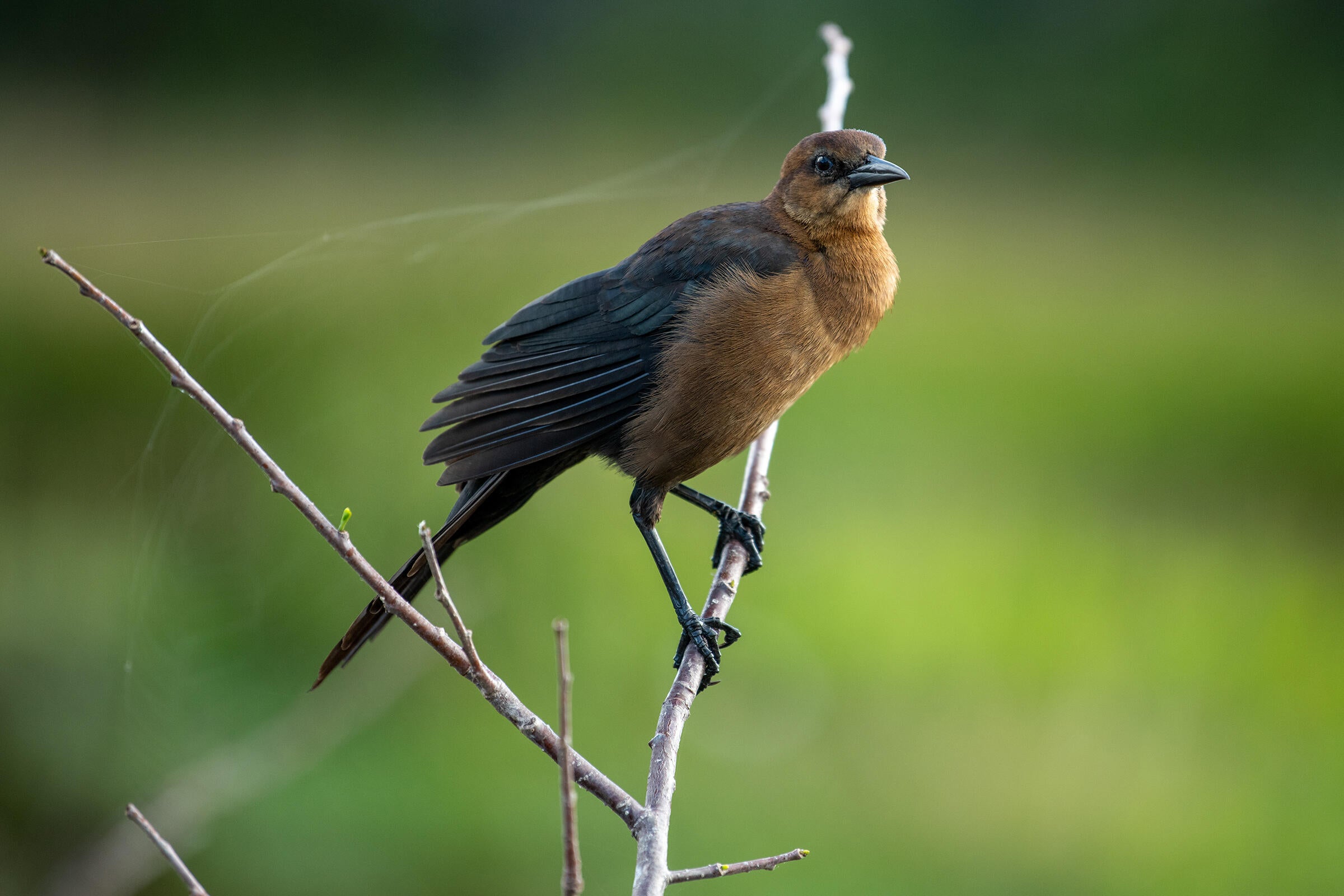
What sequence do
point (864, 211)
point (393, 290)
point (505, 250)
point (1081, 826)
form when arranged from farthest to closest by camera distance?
point (505, 250) → point (393, 290) → point (1081, 826) → point (864, 211)

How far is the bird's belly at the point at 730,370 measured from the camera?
6.32ft

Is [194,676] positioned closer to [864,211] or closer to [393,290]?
[393,290]

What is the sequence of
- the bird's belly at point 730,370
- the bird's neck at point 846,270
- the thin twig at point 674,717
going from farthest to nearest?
the bird's neck at point 846,270 → the bird's belly at point 730,370 → the thin twig at point 674,717

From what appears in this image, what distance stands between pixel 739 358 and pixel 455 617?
3.16ft

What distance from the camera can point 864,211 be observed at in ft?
6.88

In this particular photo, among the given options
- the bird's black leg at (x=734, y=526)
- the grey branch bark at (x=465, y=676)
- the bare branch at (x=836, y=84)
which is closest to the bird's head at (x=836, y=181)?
the bare branch at (x=836, y=84)

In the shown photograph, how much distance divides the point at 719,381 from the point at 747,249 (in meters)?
0.31

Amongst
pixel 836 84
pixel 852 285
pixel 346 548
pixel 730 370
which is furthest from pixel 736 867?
pixel 836 84

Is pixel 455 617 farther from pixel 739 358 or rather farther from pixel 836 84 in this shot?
pixel 836 84

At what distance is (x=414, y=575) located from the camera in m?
1.86

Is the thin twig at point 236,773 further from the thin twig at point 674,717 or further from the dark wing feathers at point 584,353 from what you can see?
the dark wing feathers at point 584,353

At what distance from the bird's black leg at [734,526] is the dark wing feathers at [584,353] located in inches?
23.1

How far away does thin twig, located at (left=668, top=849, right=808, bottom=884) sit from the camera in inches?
48.2

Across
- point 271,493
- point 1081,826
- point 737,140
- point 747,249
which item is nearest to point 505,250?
point 737,140
